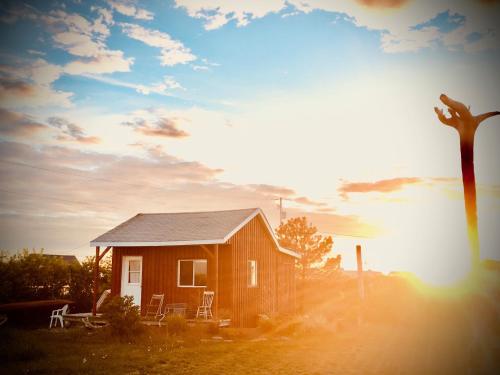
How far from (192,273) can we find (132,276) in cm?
357

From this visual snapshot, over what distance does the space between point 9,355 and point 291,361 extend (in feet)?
26.0

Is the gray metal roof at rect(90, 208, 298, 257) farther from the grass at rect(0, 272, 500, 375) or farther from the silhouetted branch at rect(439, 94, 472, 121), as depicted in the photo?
the silhouetted branch at rect(439, 94, 472, 121)

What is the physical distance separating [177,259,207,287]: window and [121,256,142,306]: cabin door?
93.0 inches

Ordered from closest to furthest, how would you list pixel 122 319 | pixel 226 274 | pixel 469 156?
1. pixel 469 156
2. pixel 122 319
3. pixel 226 274

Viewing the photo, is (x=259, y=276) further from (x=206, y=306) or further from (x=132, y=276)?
(x=132, y=276)

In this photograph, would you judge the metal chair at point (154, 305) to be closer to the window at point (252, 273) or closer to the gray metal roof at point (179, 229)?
the gray metal roof at point (179, 229)

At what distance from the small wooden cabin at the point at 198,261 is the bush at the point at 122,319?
3813 mm

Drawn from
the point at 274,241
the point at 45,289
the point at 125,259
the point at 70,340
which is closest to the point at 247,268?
the point at 274,241

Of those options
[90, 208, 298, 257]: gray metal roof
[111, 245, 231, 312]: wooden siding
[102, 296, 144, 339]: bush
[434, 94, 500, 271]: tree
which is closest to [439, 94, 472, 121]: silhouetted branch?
[434, 94, 500, 271]: tree

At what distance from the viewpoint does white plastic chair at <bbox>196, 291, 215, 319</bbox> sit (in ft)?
63.9

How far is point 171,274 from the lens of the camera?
2109 cm

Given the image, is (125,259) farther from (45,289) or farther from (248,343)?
(248,343)

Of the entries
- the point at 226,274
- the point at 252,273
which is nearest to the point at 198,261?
the point at 226,274

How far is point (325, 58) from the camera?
1633cm
